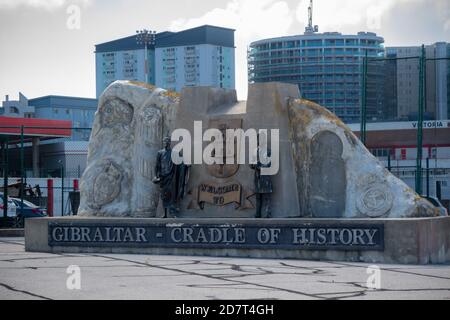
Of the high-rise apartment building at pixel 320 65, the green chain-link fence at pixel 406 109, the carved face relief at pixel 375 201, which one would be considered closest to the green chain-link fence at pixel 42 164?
the green chain-link fence at pixel 406 109

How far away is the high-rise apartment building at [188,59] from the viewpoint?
463ft

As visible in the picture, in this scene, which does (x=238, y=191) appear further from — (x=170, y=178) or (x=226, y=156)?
(x=170, y=178)

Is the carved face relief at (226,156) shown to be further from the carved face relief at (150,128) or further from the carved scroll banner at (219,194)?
the carved face relief at (150,128)

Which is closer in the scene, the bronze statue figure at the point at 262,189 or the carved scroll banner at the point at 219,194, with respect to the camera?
the bronze statue figure at the point at 262,189

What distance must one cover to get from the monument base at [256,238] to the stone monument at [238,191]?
2 cm

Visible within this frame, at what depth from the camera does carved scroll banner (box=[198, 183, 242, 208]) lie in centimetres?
2102

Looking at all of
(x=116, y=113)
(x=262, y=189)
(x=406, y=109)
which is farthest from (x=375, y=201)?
(x=406, y=109)

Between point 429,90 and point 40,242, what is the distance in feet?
204

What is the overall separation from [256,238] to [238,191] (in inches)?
61.2

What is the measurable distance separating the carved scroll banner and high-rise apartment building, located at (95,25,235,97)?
11415cm

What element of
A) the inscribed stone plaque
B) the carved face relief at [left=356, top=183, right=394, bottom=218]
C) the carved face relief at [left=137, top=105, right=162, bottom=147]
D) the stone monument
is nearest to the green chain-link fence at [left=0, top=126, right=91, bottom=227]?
the stone monument

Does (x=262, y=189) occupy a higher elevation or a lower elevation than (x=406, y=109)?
lower

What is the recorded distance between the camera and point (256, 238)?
19.8m
